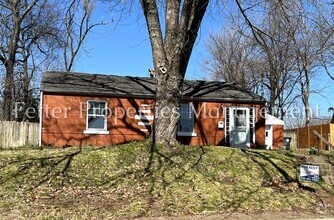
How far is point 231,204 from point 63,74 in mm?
15823

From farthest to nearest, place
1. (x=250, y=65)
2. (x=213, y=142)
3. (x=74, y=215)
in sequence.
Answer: (x=250, y=65)
(x=213, y=142)
(x=74, y=215)

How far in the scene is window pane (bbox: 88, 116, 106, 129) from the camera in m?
20.9

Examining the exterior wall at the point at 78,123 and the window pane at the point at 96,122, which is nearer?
the exterior wall at the point at 78,123

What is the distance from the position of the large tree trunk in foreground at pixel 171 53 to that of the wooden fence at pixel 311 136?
1748cm

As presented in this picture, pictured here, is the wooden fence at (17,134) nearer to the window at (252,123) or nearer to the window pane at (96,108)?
the window pane at (96,108)

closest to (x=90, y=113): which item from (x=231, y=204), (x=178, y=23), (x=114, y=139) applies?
(x=114, y=139)

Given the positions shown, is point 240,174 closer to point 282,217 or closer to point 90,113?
point 282,217

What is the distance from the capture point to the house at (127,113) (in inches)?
800

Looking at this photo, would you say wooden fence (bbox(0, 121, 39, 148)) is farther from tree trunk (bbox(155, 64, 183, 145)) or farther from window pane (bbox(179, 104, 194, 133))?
tree trunk (bbox(155, 64, 183, 145))

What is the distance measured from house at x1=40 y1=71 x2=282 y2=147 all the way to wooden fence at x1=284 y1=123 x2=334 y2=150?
27.6ft

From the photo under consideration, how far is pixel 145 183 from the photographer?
1109 centimetres

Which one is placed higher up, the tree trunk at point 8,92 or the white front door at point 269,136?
the tree trunk at point 8,92

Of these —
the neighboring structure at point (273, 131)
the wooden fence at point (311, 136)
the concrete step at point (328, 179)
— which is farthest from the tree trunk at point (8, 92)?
the concrete step at point (328, 179)

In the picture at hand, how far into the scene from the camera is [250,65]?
137 ft
